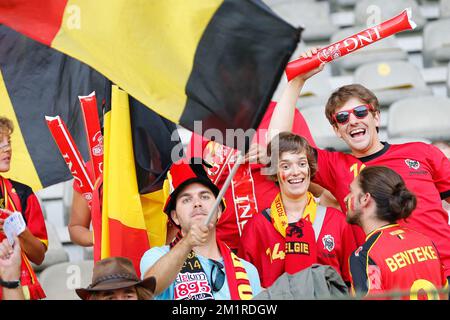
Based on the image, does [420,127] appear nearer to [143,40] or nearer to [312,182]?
[312,182]

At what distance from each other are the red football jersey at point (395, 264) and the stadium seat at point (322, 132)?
8.24 ft

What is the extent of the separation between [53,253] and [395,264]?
9.12ft

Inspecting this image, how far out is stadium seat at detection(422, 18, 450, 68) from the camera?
6.48 metres

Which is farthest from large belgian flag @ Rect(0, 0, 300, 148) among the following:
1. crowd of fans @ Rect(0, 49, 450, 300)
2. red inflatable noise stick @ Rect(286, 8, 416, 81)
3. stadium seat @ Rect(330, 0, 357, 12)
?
stadium seat @ Rect(330, 0, 357, 12)

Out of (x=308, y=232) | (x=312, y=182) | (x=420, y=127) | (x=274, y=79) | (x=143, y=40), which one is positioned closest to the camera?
(x=274, y=79)

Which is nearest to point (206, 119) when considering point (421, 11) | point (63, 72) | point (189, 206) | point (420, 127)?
point (189, 206)

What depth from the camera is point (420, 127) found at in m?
5.81

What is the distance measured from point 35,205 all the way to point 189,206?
716mm

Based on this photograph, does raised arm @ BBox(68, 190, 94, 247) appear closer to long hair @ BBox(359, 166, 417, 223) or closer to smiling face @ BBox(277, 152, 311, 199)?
smiling face @ BBox(277, 152, 311, 199)

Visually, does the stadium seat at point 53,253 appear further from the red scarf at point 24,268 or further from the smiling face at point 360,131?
the smiling face at point 360,131

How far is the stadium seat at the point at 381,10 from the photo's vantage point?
6620mm

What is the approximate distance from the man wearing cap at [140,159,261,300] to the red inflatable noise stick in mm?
637

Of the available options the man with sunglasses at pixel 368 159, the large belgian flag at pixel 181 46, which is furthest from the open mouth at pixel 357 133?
the large belgian flag at pixel 181 46

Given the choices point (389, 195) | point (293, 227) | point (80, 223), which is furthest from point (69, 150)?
point (389, 195)
